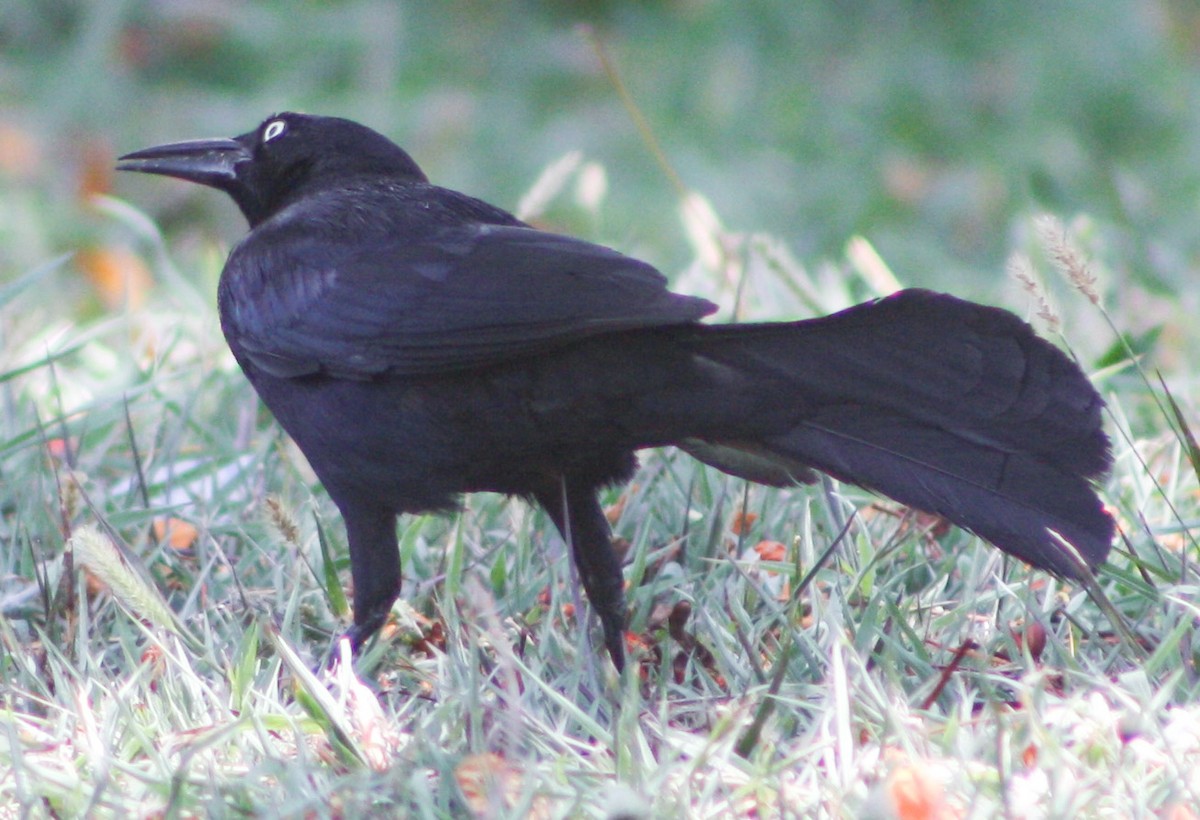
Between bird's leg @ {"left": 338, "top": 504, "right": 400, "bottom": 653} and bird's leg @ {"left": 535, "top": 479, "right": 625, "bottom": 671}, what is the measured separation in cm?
33

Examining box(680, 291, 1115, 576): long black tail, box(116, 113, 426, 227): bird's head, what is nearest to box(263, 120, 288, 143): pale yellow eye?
box(116, 113, 426, 227): bird's head

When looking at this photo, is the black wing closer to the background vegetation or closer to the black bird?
the black bird

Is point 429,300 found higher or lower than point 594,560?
higher

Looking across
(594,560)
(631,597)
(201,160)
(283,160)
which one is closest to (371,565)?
(594,560)

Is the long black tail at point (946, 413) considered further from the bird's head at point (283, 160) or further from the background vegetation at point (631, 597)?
the bird's head at point (283, 160)

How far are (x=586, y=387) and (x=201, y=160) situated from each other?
1551 millimetres

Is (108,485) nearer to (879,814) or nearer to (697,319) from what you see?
(697,319)

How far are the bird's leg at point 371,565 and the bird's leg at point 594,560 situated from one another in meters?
0.33

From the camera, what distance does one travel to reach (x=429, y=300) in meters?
3.25

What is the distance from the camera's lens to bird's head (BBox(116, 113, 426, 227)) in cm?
402

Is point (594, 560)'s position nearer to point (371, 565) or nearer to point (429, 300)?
point (371, 565)

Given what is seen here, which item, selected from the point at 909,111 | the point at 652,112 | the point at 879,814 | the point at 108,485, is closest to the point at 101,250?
the point at 652,112

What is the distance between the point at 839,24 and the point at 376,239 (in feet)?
22.9

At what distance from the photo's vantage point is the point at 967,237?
8.37m
